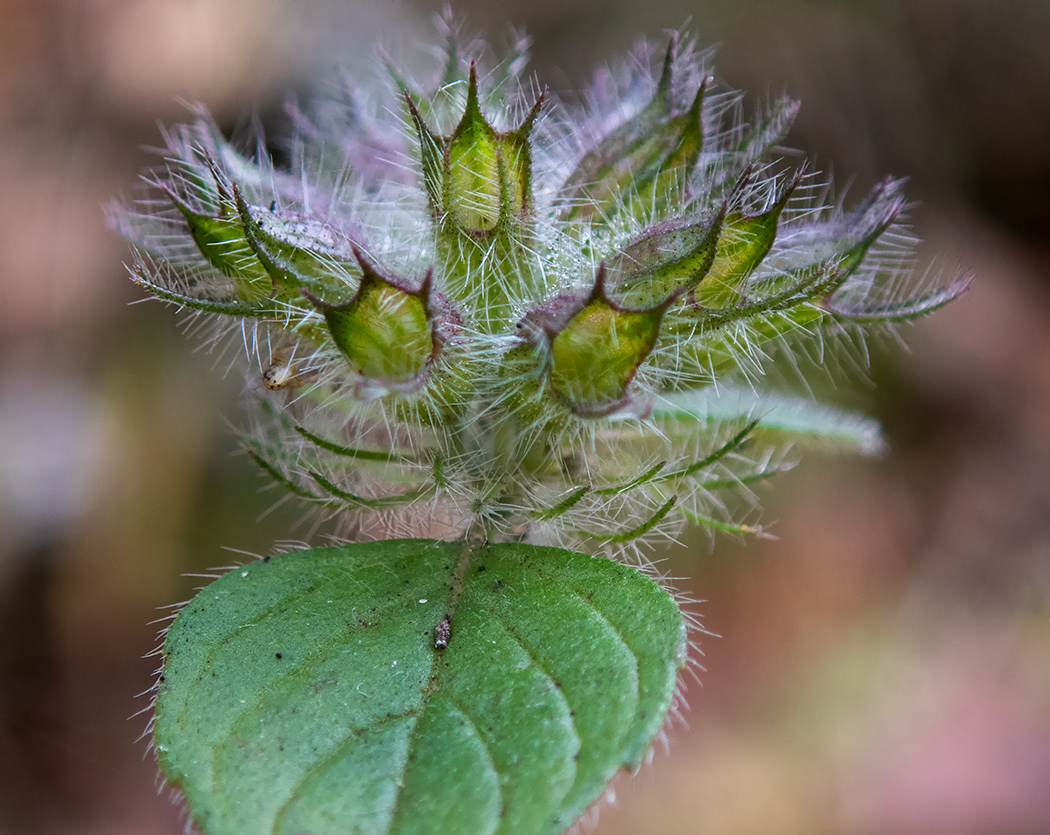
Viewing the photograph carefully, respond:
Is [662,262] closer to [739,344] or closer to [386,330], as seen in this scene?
[739,344]

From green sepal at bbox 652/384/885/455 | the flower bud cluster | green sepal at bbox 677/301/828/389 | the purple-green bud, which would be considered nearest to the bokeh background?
green sepal at bbox 652/384/885/455

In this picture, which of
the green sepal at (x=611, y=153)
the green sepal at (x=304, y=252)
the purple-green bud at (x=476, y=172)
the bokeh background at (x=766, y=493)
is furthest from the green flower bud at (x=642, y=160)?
the bokeh background at (x=766, y=493)

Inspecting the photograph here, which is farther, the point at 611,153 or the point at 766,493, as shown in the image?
the point at 766,493

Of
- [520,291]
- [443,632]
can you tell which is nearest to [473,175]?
[520,291]

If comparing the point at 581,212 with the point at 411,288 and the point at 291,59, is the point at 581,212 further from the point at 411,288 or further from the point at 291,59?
the point at 291,59

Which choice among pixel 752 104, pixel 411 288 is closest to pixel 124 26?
pixel 752 104

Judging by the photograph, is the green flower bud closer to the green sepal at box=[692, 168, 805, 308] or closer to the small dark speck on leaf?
the green sepal at box=[692, 168, 805, 308]

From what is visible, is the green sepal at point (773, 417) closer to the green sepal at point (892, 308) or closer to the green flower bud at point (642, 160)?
the green sepal at point (892, 308)
